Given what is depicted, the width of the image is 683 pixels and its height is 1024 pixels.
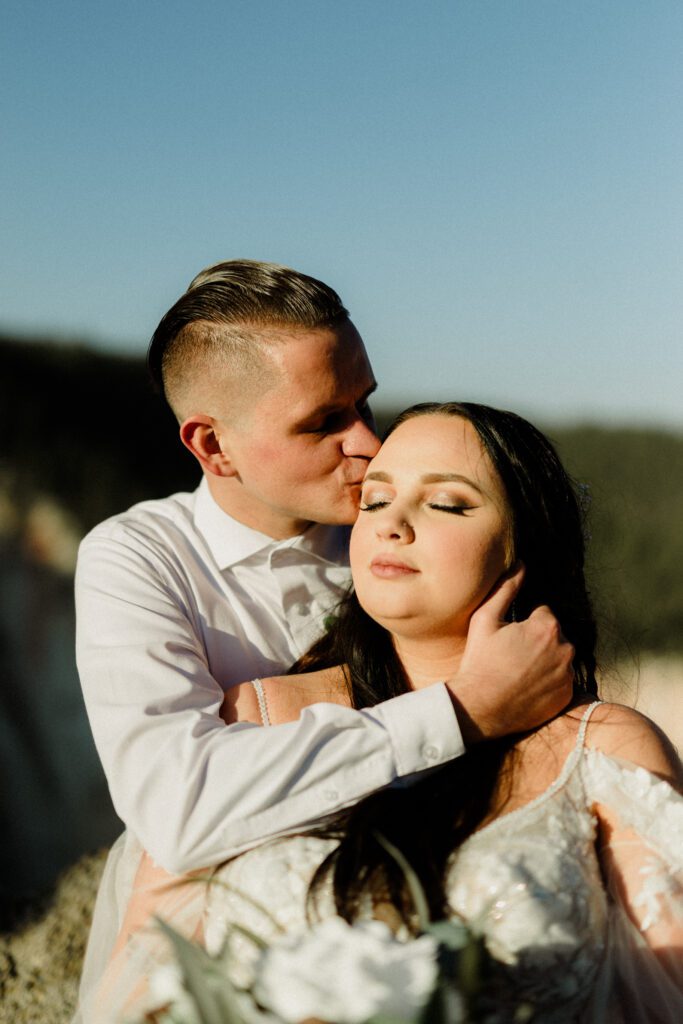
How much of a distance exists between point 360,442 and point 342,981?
180 centimetres

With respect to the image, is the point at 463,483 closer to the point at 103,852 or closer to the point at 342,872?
the point at 342,872

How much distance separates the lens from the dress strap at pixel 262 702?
2861 mm

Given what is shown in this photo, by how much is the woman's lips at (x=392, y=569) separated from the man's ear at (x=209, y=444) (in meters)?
0.99

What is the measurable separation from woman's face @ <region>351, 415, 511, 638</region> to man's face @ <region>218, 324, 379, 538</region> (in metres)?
0.46

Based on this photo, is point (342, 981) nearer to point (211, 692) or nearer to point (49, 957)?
point (211, 692)

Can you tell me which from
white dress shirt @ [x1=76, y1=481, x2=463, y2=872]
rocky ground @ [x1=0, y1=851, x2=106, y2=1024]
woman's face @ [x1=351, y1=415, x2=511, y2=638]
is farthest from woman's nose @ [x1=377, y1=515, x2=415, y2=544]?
rocky ground @ [x1=0, y1=851, x2=106, y2=1024]

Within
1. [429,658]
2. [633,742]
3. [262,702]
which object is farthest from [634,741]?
[262,702]

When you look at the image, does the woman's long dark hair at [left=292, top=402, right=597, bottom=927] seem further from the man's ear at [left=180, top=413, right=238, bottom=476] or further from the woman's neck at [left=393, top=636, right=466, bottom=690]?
the man's ear at [left=180, top=413, right=238, bottom=476]

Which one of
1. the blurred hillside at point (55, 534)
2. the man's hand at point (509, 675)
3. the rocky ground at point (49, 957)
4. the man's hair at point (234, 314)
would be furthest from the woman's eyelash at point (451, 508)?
→ the blurred hillside at point (55, 534)

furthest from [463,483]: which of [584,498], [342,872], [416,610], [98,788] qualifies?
[98,788]

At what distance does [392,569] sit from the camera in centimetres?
262

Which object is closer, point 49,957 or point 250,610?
point 250,610

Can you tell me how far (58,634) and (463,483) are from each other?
6760 millimetres

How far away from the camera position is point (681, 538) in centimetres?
1201
